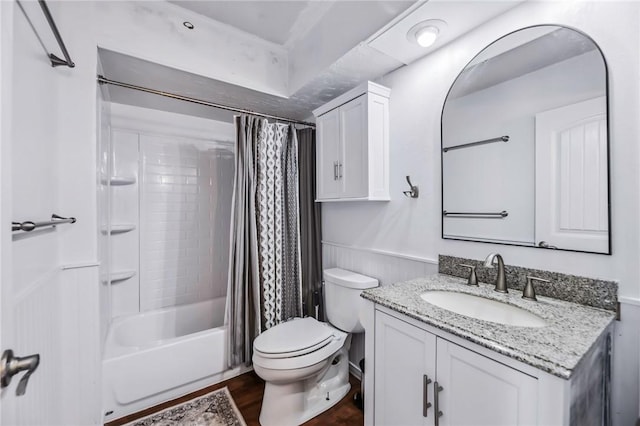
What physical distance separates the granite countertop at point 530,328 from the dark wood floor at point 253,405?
3.13ft

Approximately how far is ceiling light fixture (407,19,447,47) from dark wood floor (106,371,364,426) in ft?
6.89

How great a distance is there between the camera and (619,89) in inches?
37.2

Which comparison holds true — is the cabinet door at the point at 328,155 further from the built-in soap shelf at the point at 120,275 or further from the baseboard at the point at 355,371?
the built-in soap shelf at the point at 120,275

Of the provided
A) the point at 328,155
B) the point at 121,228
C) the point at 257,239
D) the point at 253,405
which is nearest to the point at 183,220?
the point at 121,228

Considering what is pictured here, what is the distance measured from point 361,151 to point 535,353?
1.28 metres

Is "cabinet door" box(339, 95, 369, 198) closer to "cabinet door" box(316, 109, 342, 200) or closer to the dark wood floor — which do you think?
"cabinet door" box(316, 109, 342, 200)

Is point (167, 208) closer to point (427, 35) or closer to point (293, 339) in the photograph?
point (293, 339)

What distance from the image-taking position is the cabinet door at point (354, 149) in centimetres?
167

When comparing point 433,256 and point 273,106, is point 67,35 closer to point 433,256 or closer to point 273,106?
point 273,106

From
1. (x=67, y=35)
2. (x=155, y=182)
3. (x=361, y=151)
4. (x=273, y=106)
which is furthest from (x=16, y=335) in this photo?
(x=273, y=106)

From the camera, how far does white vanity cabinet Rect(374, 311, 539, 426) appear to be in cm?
73

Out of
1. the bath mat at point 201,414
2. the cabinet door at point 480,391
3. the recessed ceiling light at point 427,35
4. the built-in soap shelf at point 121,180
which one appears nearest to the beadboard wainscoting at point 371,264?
the cabinet door at point 480,391

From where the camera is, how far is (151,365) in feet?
5.57

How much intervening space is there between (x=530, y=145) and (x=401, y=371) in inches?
42.6
